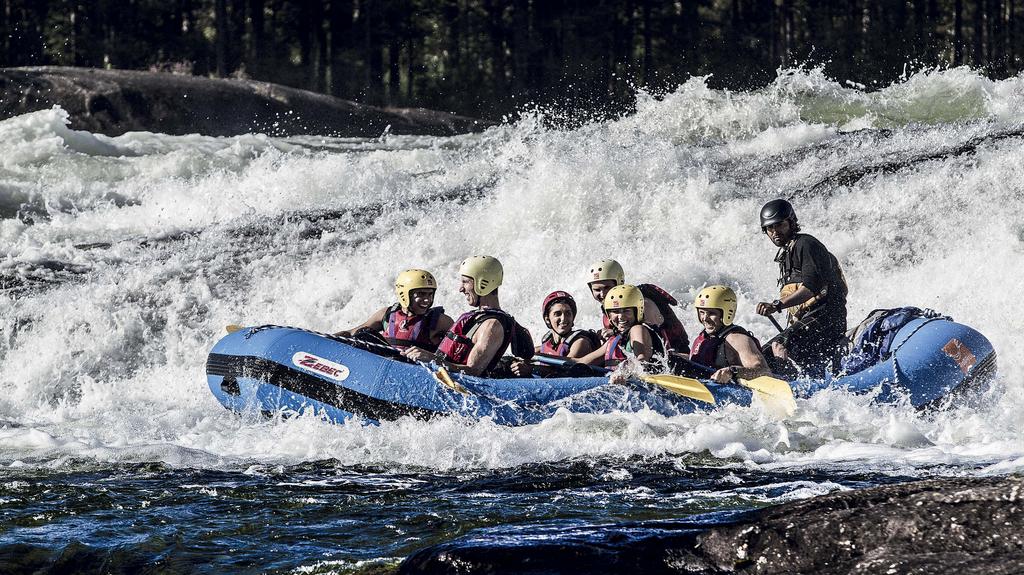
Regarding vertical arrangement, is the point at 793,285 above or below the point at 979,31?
below

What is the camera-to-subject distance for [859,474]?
624 cm

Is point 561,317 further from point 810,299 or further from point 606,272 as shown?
point 810,299

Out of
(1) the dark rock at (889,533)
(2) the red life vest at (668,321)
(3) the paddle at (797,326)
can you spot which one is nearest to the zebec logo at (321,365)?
(2) the red life vest at (668,321)

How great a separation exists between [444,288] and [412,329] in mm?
4252

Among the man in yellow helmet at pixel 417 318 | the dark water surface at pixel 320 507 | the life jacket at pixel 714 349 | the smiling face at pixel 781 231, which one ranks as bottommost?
the dark water surface at pixel 320 507

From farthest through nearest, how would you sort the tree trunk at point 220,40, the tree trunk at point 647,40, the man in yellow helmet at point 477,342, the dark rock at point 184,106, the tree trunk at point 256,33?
1. the tree trunk at point 256,33
2. the tree trunk at point 647,40
3. the tree trunk at point 220,40
4. the dark rock at point 184,106
5. the man in yellow helmet at point 477,342

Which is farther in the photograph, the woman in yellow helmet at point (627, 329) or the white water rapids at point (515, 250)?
the woman in yellow helmet at point (627, 329)

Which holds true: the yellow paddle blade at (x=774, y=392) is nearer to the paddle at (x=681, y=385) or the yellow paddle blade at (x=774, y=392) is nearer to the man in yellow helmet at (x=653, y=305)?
the paddle at (x=681, y=385)

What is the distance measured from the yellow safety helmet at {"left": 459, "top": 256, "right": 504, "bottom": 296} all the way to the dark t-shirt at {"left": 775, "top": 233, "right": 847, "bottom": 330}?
6.59ft

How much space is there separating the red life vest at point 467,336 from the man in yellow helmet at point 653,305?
77 centimetres

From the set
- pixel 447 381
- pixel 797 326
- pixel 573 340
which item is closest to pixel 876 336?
pixel 797 326

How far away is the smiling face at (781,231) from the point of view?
8.18 metres

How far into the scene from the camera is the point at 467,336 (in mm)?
7793

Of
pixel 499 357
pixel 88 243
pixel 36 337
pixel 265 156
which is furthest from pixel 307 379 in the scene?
pixel 265 156
